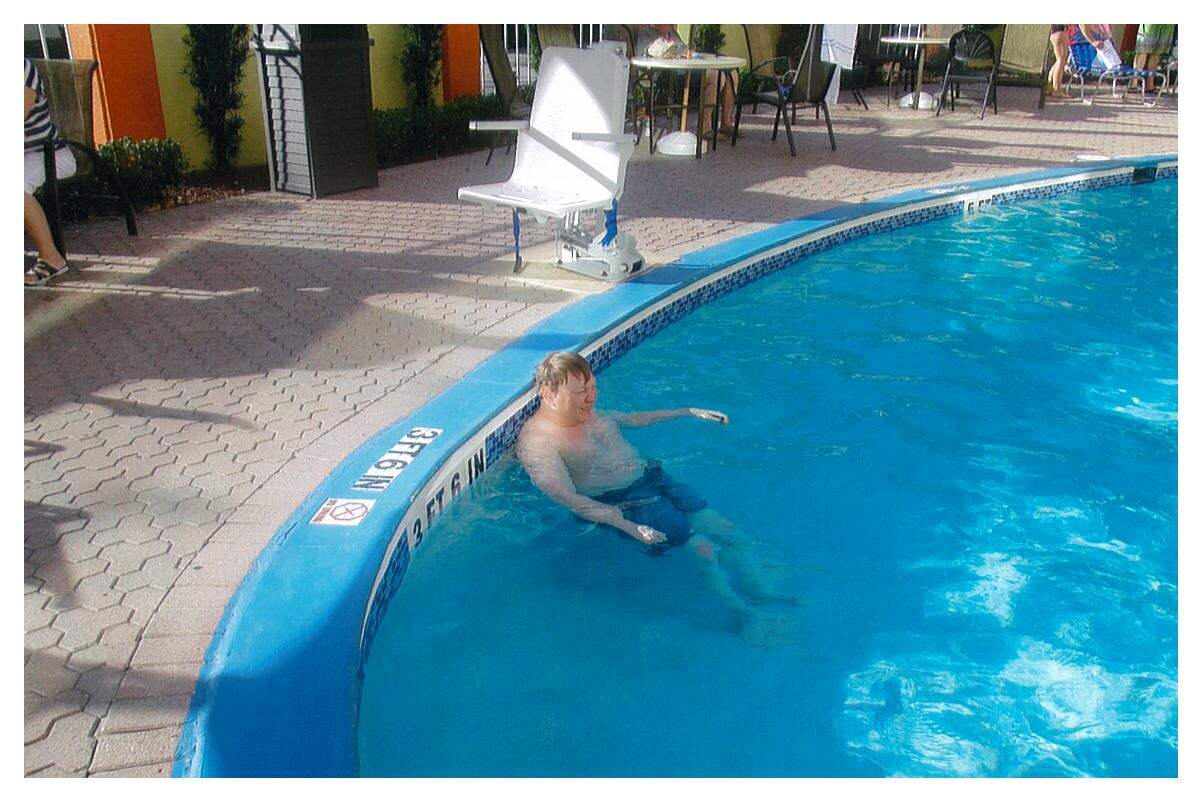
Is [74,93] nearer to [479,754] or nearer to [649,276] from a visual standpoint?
[649,276]

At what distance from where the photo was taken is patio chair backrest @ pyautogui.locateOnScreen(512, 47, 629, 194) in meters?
5.50

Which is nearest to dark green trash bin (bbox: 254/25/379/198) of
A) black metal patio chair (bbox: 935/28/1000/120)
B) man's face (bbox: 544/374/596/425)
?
man's face (bbox: 544/374/596/425)

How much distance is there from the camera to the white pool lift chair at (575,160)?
17.8 ft

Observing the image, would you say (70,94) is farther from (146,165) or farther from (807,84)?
(807,84)

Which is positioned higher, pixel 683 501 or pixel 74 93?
pixel 74 93

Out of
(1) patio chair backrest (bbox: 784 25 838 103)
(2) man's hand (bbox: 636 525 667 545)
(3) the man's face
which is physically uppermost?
(1) patio chair backrest (bbox: 784 25 838 103)

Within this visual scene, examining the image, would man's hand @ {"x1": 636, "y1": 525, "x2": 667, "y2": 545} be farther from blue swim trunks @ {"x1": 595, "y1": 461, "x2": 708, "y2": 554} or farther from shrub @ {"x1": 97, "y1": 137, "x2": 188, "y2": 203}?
shrub @ {"x1": 97, "y1": 137, "x2": 188, "y2": 203}

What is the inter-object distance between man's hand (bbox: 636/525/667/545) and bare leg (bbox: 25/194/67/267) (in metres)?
3.87

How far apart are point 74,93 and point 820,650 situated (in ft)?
17.4

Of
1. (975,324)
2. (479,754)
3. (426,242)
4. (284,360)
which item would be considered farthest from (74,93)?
(975,324)

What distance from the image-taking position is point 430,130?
9.50 metres

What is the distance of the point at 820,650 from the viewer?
3.33m

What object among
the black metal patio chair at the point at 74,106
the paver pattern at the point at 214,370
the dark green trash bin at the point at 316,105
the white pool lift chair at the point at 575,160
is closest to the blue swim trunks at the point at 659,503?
the paver pattern at the point at 214,370
